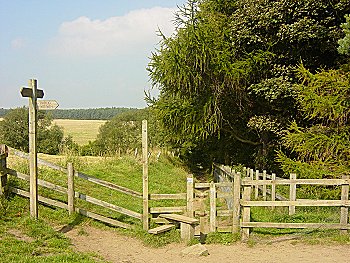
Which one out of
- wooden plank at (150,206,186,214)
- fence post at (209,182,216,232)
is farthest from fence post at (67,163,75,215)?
fence post at (209,182,216,232)

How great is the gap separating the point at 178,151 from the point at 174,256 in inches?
877

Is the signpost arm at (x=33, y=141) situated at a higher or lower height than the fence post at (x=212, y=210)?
higher

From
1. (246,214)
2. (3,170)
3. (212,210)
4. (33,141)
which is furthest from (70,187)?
(246,214)

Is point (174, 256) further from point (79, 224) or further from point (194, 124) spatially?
point (194, 124)

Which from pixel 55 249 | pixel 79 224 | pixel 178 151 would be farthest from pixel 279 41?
pixel 178 151

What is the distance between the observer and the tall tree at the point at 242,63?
51.3ft

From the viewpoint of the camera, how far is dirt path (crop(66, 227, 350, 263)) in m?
7.43

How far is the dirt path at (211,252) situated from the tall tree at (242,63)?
9125mm

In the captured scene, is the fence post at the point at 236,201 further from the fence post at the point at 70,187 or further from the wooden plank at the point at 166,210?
the fence post at the point at 70,187

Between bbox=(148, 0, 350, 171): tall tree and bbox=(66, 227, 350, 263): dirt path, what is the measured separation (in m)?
9.13

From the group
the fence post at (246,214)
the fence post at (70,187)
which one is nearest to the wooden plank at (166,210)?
the fence post at (246,214)

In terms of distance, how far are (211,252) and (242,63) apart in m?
11.7

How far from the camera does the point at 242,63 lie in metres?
17.9

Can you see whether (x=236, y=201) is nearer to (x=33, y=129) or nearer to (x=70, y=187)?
(x=70, y=187)
